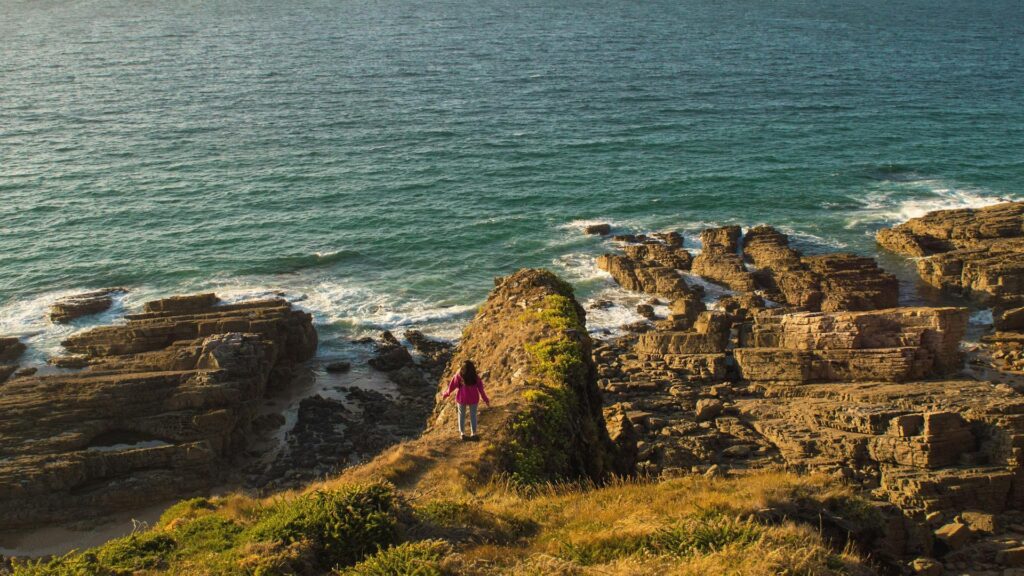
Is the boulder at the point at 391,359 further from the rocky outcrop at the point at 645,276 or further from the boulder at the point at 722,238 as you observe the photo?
the boulder at the point at 722,238

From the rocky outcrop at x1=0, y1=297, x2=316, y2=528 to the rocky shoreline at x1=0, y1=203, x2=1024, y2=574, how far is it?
0.07m

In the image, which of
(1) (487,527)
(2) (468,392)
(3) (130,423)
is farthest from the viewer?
(3) (130,423)

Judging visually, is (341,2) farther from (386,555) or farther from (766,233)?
(386,555)

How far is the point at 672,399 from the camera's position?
32.6 m

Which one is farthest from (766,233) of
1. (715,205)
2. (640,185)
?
(640,185)

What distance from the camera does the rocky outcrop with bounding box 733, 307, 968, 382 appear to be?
3147 cm

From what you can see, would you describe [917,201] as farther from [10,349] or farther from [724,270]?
[10,349]

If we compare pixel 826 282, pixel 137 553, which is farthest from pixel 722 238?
pixel 137 553

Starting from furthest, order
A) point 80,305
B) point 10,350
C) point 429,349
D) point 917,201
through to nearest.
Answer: point 917,201 < point 80,305 < point 429,349 < point 10,350

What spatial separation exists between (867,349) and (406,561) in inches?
953

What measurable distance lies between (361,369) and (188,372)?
878 cm

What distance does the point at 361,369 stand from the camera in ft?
125

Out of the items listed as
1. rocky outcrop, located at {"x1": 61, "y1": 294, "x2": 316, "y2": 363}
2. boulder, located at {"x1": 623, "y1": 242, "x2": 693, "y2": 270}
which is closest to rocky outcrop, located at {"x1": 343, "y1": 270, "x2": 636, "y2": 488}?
rocky outcrop, located at {"x1": 61, "y1": 294, "x2": 316, "y2": 363}

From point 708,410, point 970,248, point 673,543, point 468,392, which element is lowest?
point 708,410
